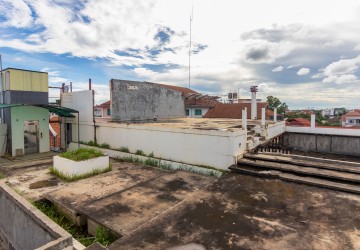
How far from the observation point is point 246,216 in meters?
4.94

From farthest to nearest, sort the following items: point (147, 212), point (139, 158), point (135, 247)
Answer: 1. point (139, 158)
2. point (147, 212)
3. point (135, 247)

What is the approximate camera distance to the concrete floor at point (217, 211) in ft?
13.4

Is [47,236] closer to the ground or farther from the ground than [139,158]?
closer to the ground

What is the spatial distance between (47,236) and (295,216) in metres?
5.40

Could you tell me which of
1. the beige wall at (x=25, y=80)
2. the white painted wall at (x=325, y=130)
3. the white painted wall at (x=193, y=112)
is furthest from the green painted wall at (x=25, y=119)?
the white painted wall at (x=193, y=112)

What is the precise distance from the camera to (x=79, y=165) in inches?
328

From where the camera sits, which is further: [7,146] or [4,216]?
[7,146]

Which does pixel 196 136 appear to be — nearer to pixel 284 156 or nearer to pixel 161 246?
pixel 284 156

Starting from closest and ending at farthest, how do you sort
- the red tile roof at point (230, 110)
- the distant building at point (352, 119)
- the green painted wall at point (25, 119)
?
the green painted wall at point (25, 119)
the red tile roof at point (230, 110)
the distant building at point (352, 119)

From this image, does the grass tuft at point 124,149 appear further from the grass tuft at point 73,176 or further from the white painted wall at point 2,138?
the white painted wall at point 2,138

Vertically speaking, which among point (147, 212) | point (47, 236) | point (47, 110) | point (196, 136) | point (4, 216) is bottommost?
point (4, 216)

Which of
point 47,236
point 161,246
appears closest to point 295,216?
point 161,246

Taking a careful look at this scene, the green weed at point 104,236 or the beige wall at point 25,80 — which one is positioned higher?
the beige wall at point 25,80

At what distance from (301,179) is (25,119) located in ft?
46.6
